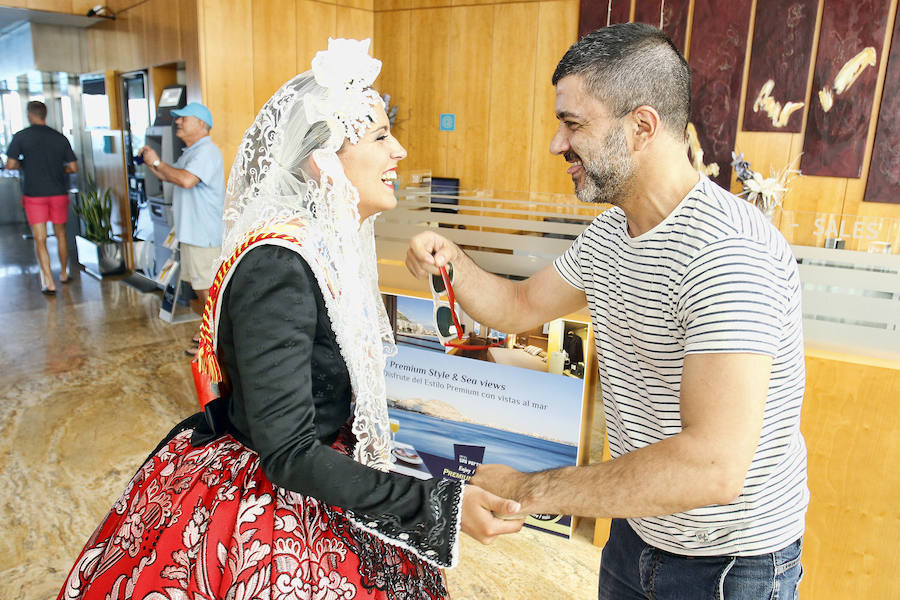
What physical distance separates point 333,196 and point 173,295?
484 cm

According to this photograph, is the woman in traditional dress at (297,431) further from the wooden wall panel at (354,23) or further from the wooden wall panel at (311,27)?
the wooden wall panel at (354,23)

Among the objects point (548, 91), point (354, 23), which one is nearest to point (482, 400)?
point (548, 91)

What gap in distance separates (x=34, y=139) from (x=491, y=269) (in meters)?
5.60

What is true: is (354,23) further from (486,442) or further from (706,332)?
(706,332)

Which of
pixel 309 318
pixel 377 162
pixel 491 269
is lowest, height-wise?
pixel 491 269

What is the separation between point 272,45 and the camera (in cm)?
622

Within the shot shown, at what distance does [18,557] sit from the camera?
2.54 meters

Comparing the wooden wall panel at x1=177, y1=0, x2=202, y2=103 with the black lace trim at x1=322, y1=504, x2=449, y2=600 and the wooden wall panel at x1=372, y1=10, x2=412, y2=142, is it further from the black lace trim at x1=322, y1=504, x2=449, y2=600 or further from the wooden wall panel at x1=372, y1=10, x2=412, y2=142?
the black lace trim at x1=322, y1=504, x2=449, y2=600

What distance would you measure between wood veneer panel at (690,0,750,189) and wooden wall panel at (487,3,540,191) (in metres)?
1.51

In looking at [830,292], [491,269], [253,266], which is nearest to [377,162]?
[253,266]

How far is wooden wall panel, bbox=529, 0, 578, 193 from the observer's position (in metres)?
6.02

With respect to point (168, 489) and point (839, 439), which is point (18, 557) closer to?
point (168, 489)

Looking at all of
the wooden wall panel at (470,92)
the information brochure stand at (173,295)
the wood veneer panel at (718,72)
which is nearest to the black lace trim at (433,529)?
the information brochure stand at (173,295)

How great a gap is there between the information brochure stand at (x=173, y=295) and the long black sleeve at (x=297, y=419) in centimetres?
464
